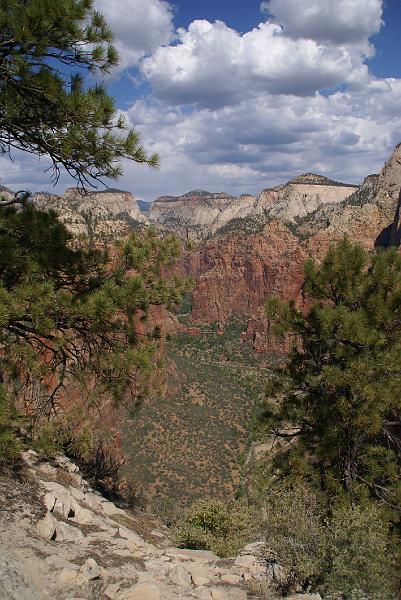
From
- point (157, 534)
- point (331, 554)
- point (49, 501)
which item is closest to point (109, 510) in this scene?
point (157, 534)

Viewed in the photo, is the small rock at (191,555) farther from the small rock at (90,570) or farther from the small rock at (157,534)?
the small rock at (157,534)

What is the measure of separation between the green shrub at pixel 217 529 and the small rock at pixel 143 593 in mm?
3680

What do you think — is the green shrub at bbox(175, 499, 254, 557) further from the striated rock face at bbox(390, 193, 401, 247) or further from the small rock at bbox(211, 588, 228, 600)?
the striated rock face at bbox(390, 193, 401, 247)

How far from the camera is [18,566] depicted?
5.46m

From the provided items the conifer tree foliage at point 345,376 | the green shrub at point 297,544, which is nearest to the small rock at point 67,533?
the green shrub at point 297,544

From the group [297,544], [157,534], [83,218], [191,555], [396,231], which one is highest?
[83,218]

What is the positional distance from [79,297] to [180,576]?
414cm

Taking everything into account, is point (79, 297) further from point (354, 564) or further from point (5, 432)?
point (354, 564)

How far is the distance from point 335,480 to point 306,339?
3034 millimetres

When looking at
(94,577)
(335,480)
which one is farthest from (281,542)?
(335,480)

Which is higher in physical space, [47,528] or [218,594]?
[47,528]

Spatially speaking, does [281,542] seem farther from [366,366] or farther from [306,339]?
[306,339]

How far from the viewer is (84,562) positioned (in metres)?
6.23

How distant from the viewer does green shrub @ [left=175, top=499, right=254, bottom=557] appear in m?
10.2
